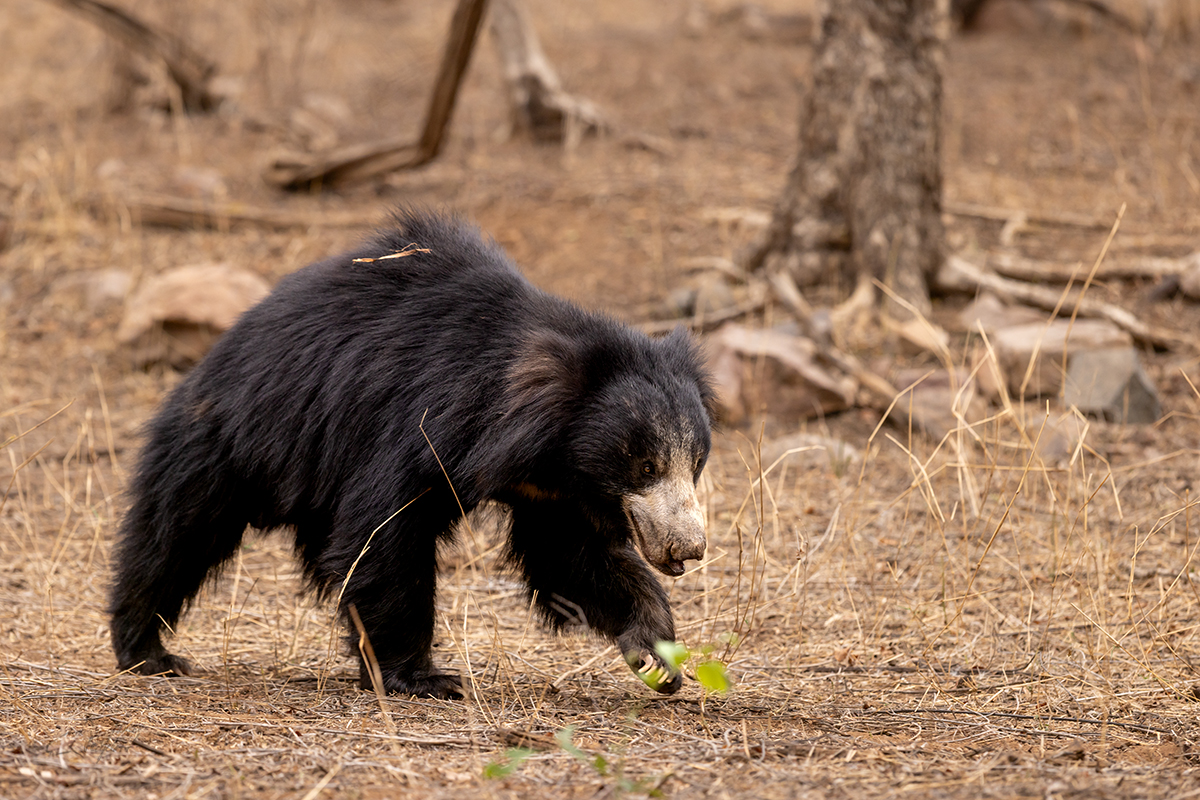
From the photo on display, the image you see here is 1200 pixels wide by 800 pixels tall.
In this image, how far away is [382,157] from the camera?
8633 mm

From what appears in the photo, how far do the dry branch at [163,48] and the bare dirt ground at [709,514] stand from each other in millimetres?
260

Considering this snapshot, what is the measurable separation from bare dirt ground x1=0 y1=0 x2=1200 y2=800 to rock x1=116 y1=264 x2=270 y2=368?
180 mm

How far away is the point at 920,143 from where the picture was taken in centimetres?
646

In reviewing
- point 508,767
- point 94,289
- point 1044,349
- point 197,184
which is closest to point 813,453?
point 1044,349

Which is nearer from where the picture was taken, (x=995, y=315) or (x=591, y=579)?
(x=591, y=579)

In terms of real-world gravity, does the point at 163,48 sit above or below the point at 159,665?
above

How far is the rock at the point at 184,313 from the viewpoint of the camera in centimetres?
669

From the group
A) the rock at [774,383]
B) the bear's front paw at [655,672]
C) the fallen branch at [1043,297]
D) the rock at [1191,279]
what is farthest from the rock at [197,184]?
the bear's front paw at [655,672]

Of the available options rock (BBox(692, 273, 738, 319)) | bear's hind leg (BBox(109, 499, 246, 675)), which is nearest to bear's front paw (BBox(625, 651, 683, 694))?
bear's hind leg (BBox(109, 499, 246, 675))

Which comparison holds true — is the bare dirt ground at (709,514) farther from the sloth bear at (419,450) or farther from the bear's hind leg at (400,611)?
the sloth bear at (419,450)

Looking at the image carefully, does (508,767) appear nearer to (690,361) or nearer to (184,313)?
(690,361)

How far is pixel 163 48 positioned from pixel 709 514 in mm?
7592

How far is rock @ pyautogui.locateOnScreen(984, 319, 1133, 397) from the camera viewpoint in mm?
5859

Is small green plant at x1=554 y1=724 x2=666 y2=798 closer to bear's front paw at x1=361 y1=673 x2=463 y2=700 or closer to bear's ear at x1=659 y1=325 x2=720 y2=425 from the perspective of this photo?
bear's front paw at x1=361 y1=673 x2=463 y2=700
